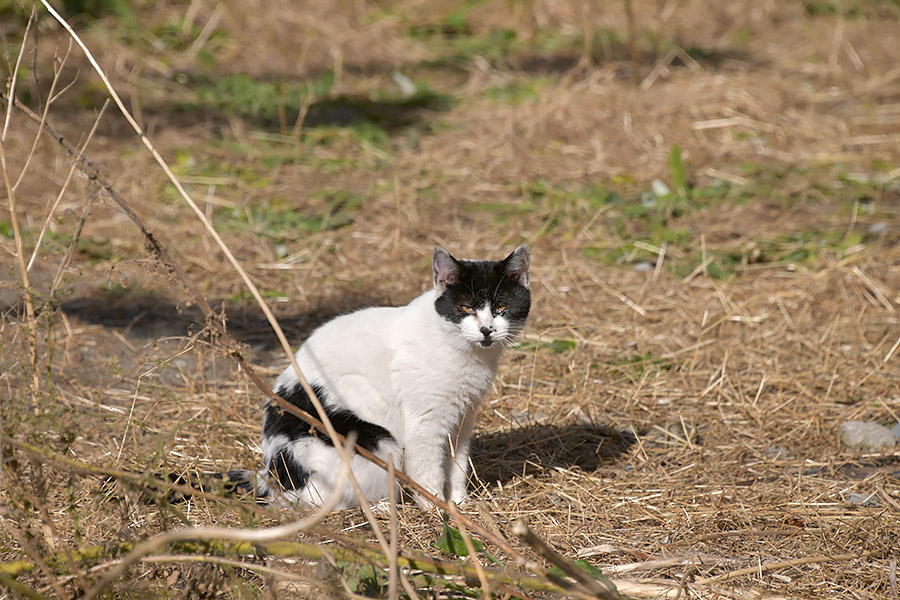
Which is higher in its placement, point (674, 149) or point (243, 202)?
point (674, 149)

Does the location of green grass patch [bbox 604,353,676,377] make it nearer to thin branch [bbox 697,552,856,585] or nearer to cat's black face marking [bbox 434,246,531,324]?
cat's black face marking [bbox 434,246,531,324]

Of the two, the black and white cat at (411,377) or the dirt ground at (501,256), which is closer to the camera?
the dirt ground at (501,256)

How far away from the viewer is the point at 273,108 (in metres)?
6.68

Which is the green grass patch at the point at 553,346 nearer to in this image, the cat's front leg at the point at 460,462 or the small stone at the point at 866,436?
the cat's front leg at the point at 460,462

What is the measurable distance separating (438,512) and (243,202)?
315 cm

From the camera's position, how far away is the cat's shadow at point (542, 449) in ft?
10.5

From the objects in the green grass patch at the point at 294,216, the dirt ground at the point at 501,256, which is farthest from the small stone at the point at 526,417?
the green grass patch at the point at 294,216

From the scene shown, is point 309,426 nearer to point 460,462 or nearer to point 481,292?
point 460,462

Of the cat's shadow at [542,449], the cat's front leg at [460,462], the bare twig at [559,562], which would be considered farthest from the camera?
the cat's shadow at [542,449]

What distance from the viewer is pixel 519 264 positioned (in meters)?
2.95

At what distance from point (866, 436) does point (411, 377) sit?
1780 mm

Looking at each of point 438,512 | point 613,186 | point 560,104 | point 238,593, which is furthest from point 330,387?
point 560,104

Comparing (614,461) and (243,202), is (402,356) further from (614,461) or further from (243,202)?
(243,202)

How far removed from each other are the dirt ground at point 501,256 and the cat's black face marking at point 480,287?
336 millimetres
